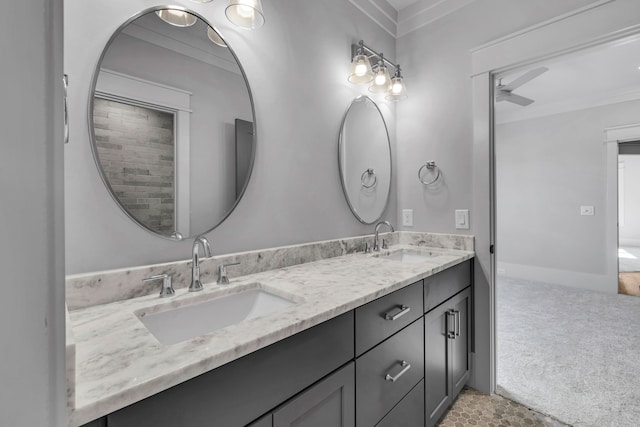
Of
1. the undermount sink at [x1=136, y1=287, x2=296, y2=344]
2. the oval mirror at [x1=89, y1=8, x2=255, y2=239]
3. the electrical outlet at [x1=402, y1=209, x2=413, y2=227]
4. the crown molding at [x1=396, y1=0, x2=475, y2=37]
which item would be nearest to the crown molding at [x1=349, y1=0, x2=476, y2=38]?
the crown molding at [x1=396, y1=0, x2=475, y2=37]

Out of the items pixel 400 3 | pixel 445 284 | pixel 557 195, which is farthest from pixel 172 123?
pixel 557 195

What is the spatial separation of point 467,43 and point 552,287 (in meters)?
3.51

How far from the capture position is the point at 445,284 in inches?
60.7

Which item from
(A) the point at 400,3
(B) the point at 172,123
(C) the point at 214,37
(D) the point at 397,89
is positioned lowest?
(B) the point at 172,123

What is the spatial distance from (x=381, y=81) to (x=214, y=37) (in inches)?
41.8

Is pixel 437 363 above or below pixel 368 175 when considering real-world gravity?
below

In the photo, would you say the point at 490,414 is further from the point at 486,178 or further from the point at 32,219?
the point at 32,219

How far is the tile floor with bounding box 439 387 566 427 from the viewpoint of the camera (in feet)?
5.01

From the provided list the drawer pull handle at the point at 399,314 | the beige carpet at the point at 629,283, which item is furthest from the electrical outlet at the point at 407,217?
the beige carpet at the point at 629,283

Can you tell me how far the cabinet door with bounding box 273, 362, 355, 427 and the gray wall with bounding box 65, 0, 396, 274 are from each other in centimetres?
68

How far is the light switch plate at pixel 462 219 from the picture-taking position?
6.28 feet

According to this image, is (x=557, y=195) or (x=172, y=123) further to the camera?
(x=557, y=195)

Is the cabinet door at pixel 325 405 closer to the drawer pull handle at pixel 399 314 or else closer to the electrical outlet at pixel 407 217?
the drawer pull handle at pixel 399 314

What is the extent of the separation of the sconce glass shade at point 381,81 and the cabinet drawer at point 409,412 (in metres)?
1.67
